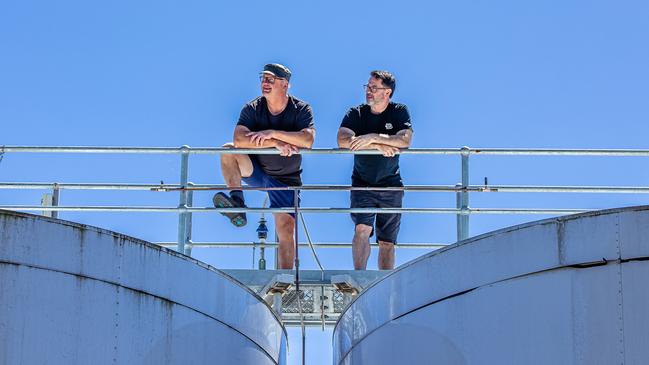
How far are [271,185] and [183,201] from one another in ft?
3.26

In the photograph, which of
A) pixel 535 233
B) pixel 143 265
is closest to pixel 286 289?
pixel 143 265

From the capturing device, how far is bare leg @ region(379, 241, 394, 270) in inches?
486

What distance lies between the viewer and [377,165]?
12.2 m

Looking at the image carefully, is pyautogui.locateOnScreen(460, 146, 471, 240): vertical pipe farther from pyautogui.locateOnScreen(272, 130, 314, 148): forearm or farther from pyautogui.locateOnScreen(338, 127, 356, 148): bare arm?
pyautogui.locateOnScreen(272, 130, 314, 148): forearm

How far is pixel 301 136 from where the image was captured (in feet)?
40.0

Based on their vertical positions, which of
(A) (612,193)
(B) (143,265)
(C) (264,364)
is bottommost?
(C) (264,364)

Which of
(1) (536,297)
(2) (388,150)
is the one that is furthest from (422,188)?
(1) (536,297)

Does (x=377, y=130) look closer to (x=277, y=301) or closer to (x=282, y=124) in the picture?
(x=282, y=124)

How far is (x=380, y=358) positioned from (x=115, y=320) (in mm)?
2225

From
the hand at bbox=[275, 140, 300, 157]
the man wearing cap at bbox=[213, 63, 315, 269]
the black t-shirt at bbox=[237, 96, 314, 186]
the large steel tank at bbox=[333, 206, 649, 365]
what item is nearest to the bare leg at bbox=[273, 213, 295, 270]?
the man wearing cap at bbox=[213, 63, 315, 269]

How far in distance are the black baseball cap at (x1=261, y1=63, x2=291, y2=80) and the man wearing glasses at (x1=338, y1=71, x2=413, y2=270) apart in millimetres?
701

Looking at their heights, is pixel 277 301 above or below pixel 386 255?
below

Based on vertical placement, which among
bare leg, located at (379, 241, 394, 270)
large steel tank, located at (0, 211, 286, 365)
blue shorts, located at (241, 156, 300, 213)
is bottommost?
large steel tank, located at (0, 211, 286, 365)

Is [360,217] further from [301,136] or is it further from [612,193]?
[612,193]
